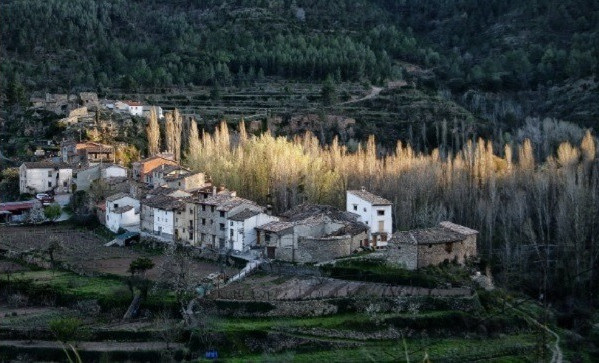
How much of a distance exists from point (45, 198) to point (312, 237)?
2329 cm

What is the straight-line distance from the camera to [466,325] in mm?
31625

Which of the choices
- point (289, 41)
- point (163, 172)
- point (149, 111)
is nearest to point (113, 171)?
point (163, 172)

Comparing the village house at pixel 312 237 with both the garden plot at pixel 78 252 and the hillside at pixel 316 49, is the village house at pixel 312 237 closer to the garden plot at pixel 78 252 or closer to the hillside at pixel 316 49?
the garden plot at pixel 78 252

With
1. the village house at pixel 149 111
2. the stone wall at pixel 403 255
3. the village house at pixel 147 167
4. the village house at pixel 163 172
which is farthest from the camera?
the village house at pixel 149 111

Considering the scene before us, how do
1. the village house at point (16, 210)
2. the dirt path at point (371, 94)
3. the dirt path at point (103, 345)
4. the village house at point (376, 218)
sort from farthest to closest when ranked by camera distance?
1. the dirt path at point (371, 94)
2. the village house at point (16, 210)
3. the village house at point (376, 218)
4. the dirt path at point (103, 345)

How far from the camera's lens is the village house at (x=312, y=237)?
3744 centimetres

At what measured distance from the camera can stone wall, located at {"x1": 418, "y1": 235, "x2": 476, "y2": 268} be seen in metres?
35.3

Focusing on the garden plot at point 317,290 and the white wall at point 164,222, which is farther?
the white wall at point 164,222

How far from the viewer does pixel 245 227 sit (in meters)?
40.4

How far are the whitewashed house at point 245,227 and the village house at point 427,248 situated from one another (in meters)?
7.23

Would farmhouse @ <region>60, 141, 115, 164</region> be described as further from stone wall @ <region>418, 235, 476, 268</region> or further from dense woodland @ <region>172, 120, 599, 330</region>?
stone wall @ <region>418, 235, 476, 268</region>

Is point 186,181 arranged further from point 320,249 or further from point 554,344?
point 554,344

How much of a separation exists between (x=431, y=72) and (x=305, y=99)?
916 inches

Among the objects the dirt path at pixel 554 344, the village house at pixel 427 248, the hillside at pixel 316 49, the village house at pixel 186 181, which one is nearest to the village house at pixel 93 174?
the village house at pixel 186 181
